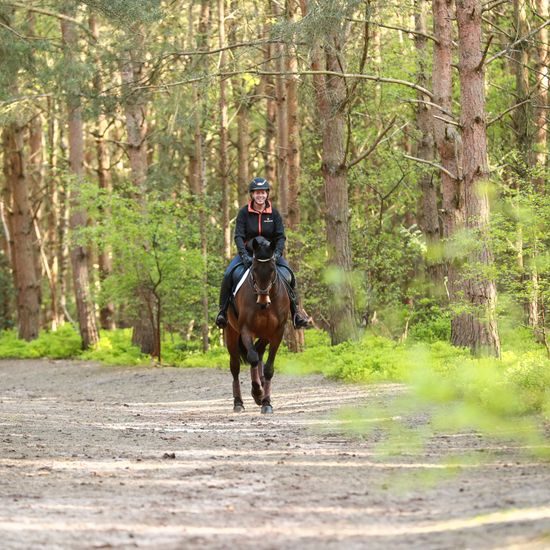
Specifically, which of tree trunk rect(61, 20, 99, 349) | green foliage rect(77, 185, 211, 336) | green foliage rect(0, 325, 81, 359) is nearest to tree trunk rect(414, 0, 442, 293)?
green foliage rect(77, 185, 211, 336)

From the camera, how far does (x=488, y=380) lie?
12602 mm

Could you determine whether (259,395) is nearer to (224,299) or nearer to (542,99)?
(224,299)

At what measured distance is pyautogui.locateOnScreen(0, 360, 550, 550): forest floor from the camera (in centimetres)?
614

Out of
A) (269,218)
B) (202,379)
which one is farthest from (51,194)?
(269,218)

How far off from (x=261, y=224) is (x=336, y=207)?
7.94 metres

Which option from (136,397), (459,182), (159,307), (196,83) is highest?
(196,83)

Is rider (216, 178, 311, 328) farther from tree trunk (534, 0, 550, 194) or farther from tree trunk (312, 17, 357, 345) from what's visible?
tree trunk (534, 0, 550, 194)

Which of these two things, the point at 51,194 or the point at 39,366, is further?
the point at 51,194

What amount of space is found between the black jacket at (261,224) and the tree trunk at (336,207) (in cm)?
754

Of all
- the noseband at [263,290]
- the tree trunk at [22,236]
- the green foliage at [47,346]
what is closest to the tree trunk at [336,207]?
the noseband at [263,290]

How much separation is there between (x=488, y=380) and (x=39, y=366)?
20283 millimetres

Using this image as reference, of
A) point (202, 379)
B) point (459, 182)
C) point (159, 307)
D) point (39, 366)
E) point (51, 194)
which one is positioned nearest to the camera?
point (459, 182)

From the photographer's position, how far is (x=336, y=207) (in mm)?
22359

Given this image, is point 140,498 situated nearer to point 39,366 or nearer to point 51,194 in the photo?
point 39,366
